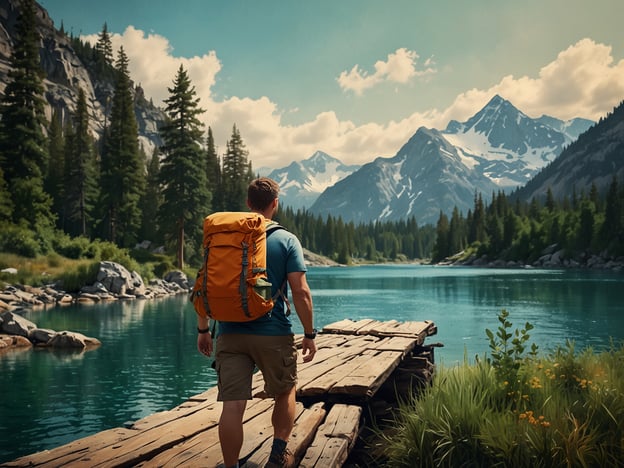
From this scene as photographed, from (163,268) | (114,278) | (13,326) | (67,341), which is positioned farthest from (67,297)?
(67,341)

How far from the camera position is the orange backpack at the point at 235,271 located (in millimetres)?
4391

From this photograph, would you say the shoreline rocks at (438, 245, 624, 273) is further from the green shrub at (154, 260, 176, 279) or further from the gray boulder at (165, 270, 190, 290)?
the green shrub at (154, 260, 176, 279)

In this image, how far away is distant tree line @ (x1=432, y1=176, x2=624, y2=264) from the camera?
10019 cm

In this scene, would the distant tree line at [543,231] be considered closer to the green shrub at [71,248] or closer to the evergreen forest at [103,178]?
the evergreen forest at [103,178]

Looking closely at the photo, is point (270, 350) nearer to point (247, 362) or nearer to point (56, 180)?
point (247, 362)

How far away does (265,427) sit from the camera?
5.81 m

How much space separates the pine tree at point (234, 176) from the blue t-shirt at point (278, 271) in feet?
234

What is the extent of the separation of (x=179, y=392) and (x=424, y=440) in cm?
985

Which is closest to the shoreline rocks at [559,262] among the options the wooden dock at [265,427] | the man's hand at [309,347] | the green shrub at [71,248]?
the green shrub at [71,248]

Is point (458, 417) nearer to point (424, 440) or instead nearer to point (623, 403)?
point (424, 440)

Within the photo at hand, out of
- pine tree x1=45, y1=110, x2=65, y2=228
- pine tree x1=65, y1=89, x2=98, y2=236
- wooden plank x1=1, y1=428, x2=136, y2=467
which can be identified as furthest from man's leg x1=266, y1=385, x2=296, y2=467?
pine tree x1=45, y1=110, x2=65, y2=228

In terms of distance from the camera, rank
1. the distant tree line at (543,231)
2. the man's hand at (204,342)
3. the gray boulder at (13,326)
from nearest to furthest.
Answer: the man's hand at (204,342) < the gray boulder at (13,326) < the distant tree line at (543,231)

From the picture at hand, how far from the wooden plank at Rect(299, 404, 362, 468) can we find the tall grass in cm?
62

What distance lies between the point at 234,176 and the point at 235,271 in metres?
75.4
